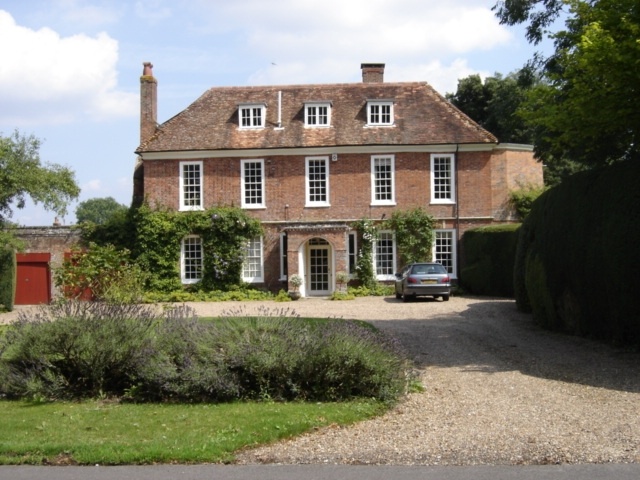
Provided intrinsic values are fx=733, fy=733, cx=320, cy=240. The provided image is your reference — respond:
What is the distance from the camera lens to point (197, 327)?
39.3 ft

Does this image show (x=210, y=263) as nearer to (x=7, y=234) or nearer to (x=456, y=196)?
(x=7, y=234)

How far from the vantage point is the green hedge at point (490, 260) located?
28.8 m

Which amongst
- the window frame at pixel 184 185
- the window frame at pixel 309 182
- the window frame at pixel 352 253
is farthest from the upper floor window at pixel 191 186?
the window frame at pixel 352 253

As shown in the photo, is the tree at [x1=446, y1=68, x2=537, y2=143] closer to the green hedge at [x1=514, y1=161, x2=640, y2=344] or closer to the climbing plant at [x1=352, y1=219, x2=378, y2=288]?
the climbing plant at [x1=352, y1=219, x2=378, y2=288]

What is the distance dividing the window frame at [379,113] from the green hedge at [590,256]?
15.0 m

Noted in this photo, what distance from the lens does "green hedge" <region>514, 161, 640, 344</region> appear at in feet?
46.6

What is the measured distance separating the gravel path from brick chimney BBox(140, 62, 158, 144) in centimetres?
2153

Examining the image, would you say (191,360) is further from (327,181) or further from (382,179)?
(382,179)

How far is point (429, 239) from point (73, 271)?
49.4 feet

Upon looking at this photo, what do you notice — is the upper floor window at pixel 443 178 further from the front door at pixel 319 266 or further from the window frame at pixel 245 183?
the window frame at pixel 245 183

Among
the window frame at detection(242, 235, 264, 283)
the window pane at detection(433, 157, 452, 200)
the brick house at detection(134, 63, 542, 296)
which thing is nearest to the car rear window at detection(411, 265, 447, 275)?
the brick house at detection(134, 63, 542, 296)

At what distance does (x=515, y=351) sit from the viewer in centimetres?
1506

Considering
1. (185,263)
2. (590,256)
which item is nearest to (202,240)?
(185,263)

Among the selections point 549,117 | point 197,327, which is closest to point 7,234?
point 197,327
